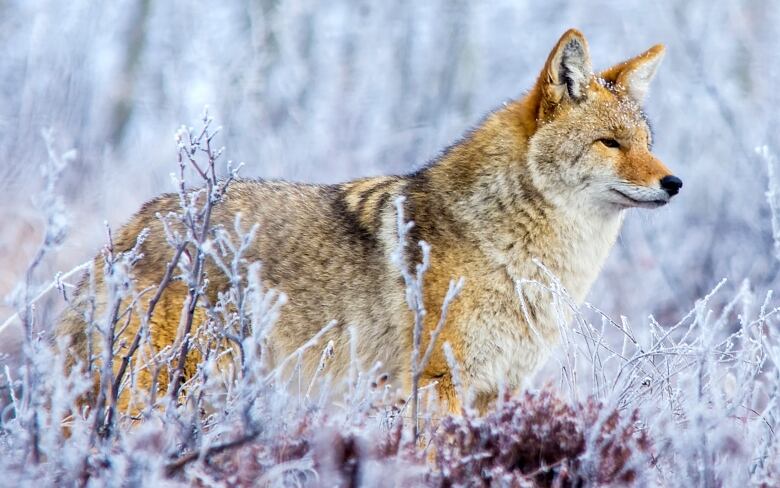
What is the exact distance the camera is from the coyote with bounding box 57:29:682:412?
4.63 m

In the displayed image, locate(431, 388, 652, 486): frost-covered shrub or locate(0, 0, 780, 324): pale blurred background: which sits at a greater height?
locate(0, 0, 780, 324): pale blurred background

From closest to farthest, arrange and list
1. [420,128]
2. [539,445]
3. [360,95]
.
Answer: [539,445], [420,128], [360,95]

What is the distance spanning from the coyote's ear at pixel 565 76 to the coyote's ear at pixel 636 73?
26cm

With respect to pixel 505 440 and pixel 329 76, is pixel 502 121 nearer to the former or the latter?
pixel 505 440

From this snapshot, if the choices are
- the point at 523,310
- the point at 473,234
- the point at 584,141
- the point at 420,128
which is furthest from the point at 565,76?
the point at 420,128

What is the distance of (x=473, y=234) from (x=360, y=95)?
35.6 ft

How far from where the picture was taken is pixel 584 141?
16.0ft

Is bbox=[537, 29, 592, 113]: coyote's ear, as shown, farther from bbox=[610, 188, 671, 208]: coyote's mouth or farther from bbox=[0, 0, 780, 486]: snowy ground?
bbox=[0, 0, 780, 486]: snowy ground

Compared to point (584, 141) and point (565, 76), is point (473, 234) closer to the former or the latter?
point (584, 141)

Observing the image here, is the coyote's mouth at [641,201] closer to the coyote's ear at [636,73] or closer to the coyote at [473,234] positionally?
the coyote at [473,234]

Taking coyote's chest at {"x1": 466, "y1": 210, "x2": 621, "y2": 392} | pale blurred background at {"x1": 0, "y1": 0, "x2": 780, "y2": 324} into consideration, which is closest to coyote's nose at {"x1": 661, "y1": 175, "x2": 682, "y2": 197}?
coyote's chest at {"x1": 466, "y1": 210, "x2": 621, "y2": 392}

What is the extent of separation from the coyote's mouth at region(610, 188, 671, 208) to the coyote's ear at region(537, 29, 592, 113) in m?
0.53

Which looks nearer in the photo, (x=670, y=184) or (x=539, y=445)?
(x=539, y=445)

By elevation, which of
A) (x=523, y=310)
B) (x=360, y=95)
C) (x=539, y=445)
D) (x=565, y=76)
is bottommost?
(x=539, y=445)
